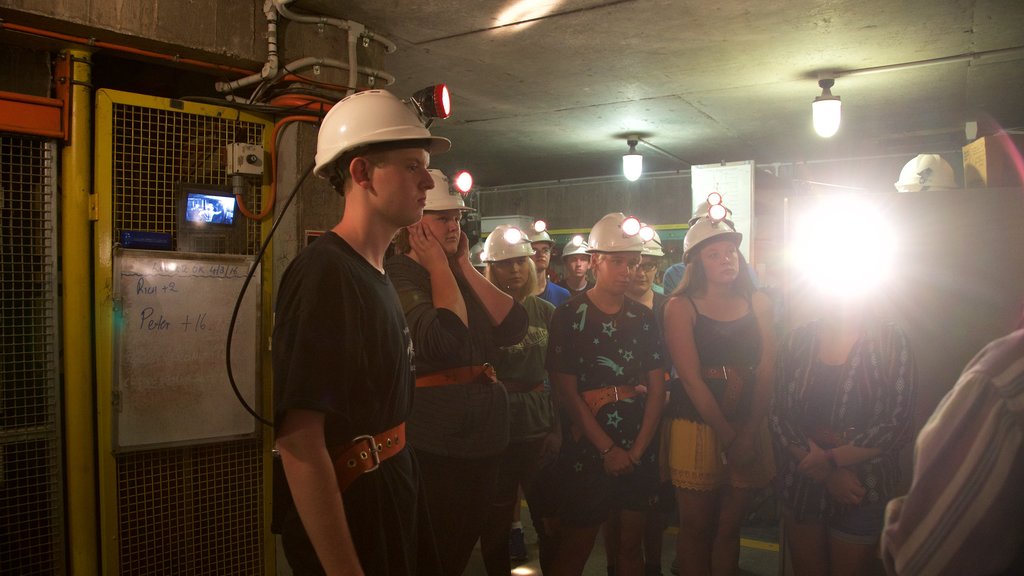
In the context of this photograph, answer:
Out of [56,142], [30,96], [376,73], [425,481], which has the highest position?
[376,73]

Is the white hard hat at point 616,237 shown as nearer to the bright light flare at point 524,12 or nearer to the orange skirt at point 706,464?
the orange skirt at point 706,464

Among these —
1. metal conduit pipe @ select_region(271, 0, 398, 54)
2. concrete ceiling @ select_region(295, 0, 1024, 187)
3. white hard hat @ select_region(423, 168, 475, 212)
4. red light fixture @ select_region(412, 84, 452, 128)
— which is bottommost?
white hard hat @ select_region(423, 168, 475, 212)

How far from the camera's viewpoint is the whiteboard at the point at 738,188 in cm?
657

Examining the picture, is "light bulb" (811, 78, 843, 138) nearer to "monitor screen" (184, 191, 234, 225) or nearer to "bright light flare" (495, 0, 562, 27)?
"bright light flare" (495, 0, 562, 27)

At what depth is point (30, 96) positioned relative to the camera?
3.27 m

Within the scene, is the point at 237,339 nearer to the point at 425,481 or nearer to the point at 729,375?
the point at 425,481

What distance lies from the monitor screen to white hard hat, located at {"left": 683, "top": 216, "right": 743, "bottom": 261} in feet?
8.23

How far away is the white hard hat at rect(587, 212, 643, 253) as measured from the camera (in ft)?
12.5

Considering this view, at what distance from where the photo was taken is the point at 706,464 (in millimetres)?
3418

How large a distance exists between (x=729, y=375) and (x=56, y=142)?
358 centimetres

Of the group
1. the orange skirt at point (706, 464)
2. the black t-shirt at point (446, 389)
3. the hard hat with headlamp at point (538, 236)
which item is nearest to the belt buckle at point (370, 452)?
the black t-shirt at point (446, 389)

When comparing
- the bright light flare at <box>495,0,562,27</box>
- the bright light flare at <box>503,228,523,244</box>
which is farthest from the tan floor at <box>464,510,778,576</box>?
the bright light flare at <box>495,0,562,27</box>

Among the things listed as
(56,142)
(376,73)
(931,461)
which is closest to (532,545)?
(376,73)

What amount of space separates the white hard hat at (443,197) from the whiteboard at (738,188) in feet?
13.6
